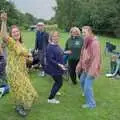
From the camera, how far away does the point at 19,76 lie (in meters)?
8.02

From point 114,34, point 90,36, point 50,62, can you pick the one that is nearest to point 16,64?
point 50,62

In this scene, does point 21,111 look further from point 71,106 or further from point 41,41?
point 41,41

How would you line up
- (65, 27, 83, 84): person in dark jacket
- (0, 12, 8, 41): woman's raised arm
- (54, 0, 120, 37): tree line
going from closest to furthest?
(0, 12, 8, 41): woman's raised arm, (65, 27, 83, 84): person in dark jacket, (54, 0, 120, 37): tree line

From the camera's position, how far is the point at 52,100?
30.9ft

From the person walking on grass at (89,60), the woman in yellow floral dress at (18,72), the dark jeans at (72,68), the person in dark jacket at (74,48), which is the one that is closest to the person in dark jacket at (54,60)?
the person walking on grass at (89,60)

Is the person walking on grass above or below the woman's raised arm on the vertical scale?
below

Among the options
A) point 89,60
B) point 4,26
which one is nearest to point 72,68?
point 89,60

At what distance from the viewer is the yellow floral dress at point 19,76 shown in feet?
26.2

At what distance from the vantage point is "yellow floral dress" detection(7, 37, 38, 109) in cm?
798

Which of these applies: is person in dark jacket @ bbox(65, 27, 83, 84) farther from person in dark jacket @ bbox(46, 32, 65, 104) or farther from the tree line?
the tree line

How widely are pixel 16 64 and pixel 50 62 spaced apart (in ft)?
3.63

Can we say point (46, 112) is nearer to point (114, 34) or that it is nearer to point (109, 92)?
point (109, 92)

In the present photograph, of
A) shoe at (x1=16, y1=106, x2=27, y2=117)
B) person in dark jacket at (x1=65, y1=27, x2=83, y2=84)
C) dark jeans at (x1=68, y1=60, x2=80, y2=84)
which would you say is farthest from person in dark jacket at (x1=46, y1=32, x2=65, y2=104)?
dark jeans at (x1=68, y1=60, x2=80, y2=84)

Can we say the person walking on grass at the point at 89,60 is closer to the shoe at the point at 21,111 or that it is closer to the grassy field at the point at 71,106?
the grassy field at the point at 71,106
